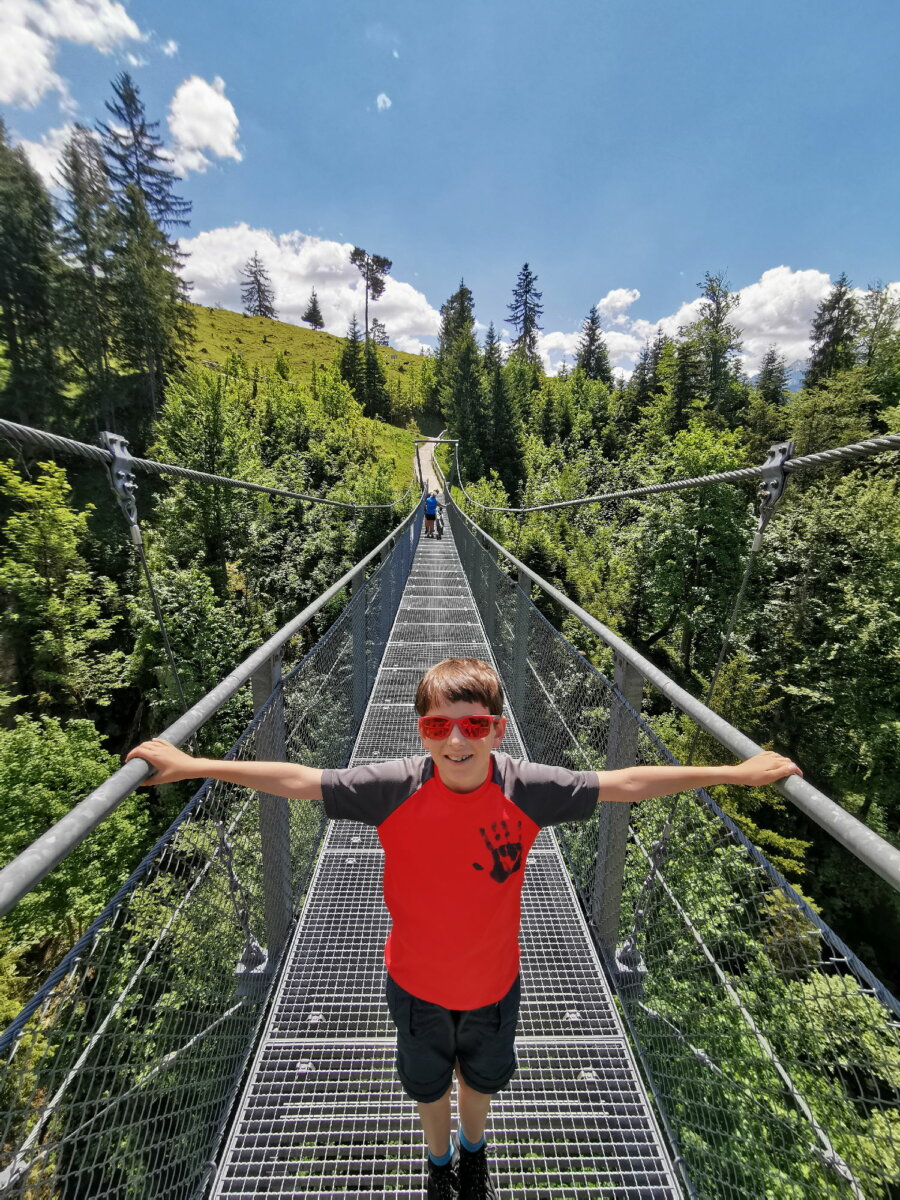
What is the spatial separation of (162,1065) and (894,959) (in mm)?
19673

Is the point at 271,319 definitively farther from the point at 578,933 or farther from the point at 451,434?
the point at 578,933

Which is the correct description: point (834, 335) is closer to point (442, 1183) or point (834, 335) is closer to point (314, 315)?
point (442, 1183)

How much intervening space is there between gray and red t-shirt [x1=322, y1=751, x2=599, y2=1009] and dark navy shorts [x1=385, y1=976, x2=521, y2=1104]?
5 cm

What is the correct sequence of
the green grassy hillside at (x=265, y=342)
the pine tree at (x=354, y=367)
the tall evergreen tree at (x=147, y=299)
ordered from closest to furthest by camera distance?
the tall evergreen tree at (x=147, y=299), the pine tree at (x=354, y=367), the green grassy hillside at (x=265, y=342)

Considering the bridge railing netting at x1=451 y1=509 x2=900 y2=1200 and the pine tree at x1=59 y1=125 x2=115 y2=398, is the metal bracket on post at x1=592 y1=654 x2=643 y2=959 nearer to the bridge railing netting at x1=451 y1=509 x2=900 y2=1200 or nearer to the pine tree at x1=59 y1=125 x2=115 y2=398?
the bridge railing netting at x1=451 y1=509 x2=900 y2=1200

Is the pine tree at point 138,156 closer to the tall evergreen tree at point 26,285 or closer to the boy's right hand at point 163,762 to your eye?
the tall evergreen tree at point 26,285

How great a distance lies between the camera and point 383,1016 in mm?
1860

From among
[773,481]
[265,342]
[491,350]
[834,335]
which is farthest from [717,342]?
[265,342]

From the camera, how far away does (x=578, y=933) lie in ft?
7.14

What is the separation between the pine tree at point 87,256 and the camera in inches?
907

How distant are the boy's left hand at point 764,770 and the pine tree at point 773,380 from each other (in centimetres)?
3845

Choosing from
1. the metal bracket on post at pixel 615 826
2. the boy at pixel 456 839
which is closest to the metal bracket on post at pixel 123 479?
the boy at pixel 456 839

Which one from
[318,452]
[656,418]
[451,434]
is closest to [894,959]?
[656,418]

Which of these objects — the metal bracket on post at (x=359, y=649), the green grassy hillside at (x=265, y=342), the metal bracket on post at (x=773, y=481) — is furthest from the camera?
the green grassy hillside at (x=265, y=342)
